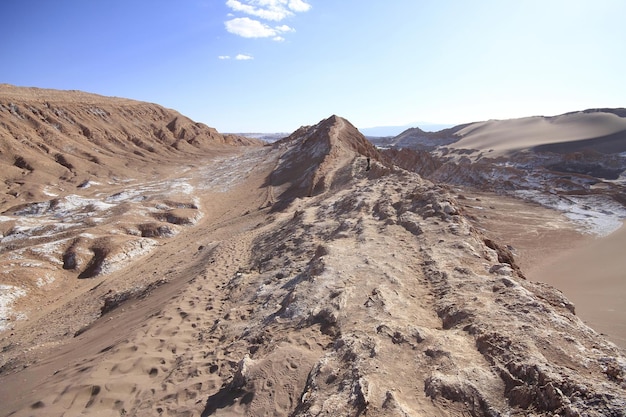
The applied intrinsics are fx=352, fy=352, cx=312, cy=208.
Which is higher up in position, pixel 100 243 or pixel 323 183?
pixel 323 183

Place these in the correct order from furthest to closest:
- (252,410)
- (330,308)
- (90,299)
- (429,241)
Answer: (90,299)
(429,241)
(330,308)
(252,410)

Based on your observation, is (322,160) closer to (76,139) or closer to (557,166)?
(76,139)

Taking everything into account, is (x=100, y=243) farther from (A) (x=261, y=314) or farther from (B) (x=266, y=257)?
(A) (x=261, y=314)

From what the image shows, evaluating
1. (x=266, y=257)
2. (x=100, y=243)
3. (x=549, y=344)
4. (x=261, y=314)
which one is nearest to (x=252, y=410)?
(x=261, y=314)

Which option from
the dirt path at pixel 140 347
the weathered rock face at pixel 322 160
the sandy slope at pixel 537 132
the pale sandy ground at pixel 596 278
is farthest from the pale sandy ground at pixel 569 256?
the sandy slope at pixel 537 132

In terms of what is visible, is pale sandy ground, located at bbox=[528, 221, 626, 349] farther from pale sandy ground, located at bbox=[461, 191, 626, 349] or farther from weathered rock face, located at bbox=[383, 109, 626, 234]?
weathered rock face, located at bbox=[383, 109, 626, 234]

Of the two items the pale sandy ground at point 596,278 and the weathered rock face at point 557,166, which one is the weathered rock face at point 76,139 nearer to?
the weathered rock face at point 557,166

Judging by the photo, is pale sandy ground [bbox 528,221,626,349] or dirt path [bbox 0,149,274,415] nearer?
dirt path [bbox 0,149,274,415]

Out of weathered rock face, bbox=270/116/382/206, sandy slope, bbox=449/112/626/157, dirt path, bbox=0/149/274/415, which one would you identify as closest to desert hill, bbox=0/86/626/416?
dirt path, bbox=0/149/274/415
